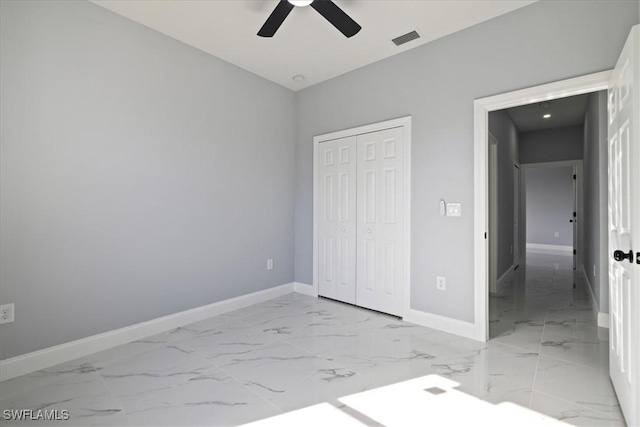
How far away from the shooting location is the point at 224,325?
3.25 metres

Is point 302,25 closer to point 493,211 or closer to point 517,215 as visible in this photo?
point 493,211

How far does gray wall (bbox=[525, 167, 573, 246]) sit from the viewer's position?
885 centimetres

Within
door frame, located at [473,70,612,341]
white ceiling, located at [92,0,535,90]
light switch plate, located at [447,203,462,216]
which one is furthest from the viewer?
light switch plate, located at [447,203,462,216]

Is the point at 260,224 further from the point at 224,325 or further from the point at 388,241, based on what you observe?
the point at 388,241

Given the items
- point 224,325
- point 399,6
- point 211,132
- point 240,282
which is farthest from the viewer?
point 240,282

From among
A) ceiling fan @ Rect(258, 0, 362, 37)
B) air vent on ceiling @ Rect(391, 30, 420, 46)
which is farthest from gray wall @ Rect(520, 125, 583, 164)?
ceiling fan @ Rect(258, 0, 362, 37)

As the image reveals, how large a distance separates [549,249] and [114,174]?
1052 cm

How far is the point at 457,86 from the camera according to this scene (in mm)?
3068

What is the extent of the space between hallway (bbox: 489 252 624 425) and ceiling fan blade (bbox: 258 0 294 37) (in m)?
3.03

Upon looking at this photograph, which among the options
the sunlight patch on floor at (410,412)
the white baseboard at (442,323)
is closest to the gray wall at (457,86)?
the white baseboard at (442,323)

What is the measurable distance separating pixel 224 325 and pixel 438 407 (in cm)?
216

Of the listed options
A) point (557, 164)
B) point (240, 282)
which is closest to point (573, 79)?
point (240, 282)

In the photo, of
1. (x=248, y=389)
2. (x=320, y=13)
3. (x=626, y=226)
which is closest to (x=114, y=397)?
(x=248, y=389)

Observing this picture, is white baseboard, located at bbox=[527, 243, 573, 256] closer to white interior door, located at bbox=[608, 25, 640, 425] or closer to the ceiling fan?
white interior door, located at bbox=[608, 25, 640, 425]
